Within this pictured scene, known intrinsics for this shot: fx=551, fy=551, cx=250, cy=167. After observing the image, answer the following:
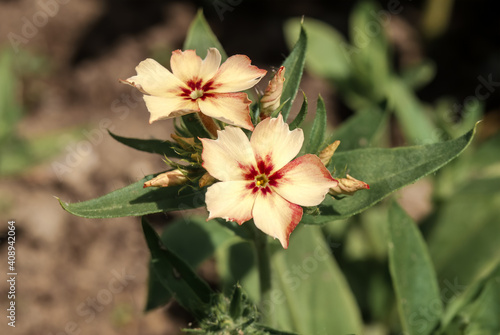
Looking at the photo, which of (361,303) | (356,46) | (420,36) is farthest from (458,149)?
(420,36)

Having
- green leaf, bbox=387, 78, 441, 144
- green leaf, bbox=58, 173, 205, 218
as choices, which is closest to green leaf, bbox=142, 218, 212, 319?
green leaf, bbox=58, 173, 205, 218

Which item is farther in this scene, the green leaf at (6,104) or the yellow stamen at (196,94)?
the green leaf at (6,104)

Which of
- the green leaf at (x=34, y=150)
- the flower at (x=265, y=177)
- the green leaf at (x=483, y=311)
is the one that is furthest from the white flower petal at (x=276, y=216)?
the green leaf at (x=34, y=150)

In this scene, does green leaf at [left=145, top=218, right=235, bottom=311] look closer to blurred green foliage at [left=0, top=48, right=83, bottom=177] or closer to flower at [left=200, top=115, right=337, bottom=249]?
flower at [left=200, top=115, right=337, bottom=249]

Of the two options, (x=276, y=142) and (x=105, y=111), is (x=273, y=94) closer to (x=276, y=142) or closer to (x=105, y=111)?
(x=276, y=142)

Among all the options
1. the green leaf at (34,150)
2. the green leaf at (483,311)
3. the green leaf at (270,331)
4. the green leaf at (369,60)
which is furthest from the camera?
the green leaf at (369,60)

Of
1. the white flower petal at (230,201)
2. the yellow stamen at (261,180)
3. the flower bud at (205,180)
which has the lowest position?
the white flower petal at (230,201)

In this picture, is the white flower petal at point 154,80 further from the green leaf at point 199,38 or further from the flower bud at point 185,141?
the green leaf at point 199,38
